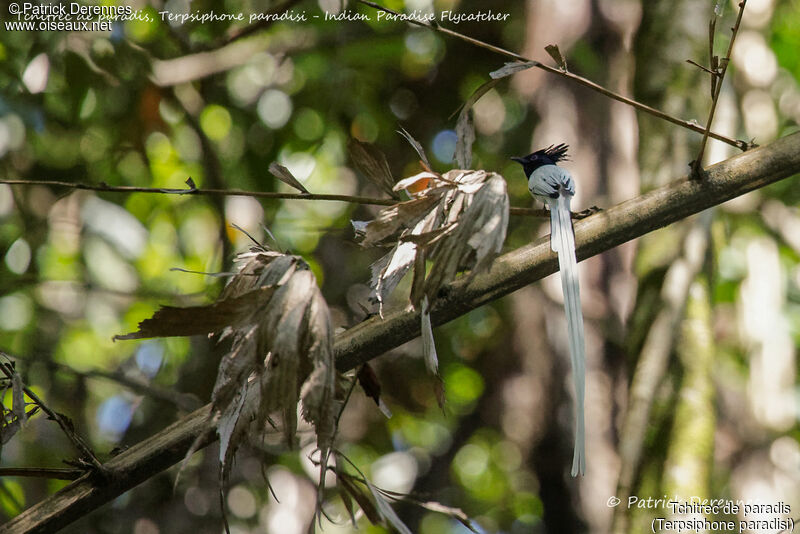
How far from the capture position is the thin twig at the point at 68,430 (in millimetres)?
1179

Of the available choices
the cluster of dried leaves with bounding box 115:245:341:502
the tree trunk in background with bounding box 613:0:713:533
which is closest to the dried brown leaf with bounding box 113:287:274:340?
the cluster of dried leaves with bounding box 115:245:341:502

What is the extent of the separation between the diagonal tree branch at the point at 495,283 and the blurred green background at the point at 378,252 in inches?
45.1

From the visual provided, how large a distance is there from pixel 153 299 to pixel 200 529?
1.14 m

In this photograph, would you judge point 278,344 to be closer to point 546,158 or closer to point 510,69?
point 510,69

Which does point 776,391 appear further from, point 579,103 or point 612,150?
point 579,103

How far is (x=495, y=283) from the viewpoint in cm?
126

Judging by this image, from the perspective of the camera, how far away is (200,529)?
352 cm

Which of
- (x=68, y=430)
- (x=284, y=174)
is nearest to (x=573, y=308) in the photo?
(x=284, y=174)

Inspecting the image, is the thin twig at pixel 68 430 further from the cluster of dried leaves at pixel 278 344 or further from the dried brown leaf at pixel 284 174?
the dried brown leaf at pixel 284 174

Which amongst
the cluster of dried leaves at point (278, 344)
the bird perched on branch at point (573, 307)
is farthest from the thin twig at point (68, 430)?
the bird perched on branch at point (573, 307)

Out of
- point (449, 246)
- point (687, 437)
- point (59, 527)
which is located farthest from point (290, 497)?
point (449, 246)

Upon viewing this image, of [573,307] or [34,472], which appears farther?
[573,307]

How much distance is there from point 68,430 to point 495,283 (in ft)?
2.39

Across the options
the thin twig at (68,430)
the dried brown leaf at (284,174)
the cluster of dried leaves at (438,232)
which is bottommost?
the thin twig at (68,430)
